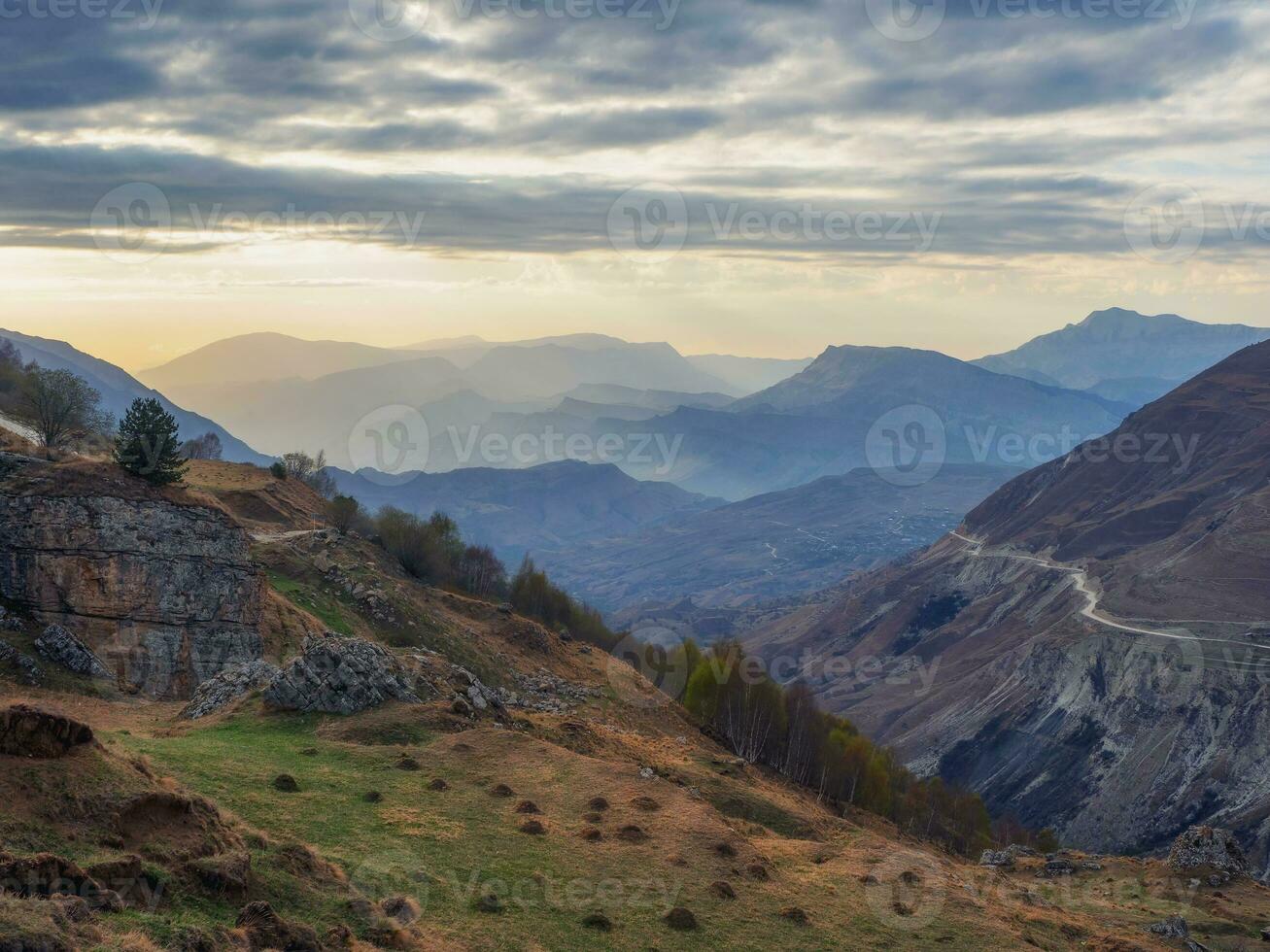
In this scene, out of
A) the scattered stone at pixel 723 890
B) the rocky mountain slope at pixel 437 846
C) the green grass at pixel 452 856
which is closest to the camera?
the rocky mountain slope at pixel 437 846

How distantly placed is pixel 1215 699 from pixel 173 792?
129230mm

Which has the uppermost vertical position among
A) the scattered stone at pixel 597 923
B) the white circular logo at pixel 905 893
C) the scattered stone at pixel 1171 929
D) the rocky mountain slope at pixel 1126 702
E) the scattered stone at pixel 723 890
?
the scattered stone at pixel 597 923

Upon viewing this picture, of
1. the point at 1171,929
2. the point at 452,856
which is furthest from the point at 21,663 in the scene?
the point at 1171,929

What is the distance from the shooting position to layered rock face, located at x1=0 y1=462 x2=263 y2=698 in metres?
47.5

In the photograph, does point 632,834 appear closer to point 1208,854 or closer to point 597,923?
point 597,923

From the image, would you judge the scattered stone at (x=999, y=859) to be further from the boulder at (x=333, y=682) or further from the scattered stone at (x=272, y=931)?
the scattered stone at (x=272, y=931)

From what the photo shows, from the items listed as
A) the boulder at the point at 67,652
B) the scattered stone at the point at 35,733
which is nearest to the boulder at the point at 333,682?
the boulder at the point at 67,652

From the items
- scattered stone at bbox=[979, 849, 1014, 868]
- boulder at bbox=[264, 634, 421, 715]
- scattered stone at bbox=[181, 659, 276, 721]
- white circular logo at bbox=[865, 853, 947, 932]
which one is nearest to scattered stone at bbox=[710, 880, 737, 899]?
white circular logo at bbox=[865, 853, 947, 932]

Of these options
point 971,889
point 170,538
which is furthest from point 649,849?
point 170,538

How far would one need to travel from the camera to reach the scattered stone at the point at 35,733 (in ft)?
65.2

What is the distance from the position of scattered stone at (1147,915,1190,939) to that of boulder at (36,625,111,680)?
163 feet

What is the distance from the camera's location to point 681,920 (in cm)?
2588

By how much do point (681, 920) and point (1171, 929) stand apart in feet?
87.0

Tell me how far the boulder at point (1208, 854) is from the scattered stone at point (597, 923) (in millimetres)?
44099
